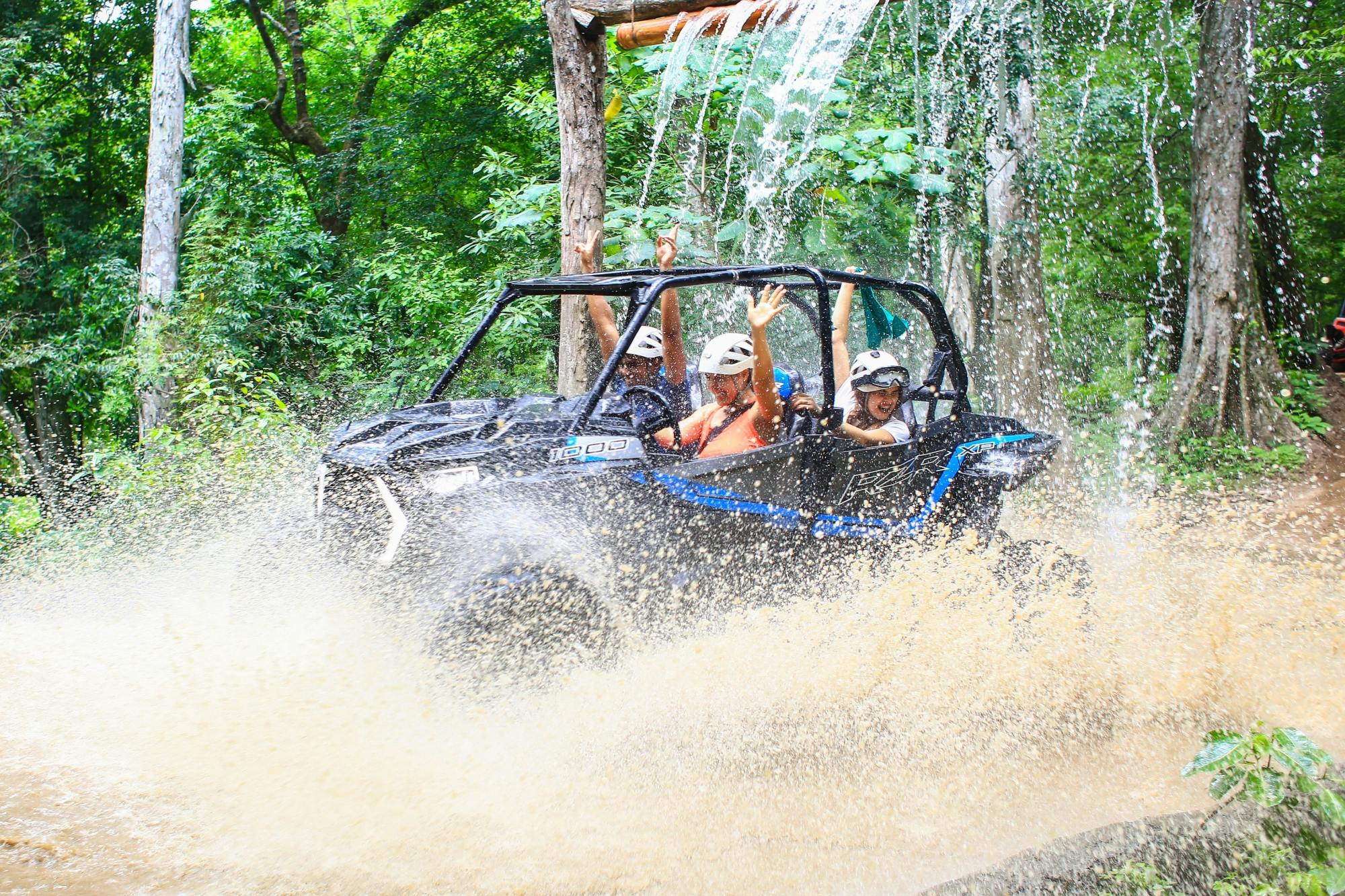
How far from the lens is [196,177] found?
12.1m

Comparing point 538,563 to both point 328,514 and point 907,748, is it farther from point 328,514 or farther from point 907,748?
point 907,748

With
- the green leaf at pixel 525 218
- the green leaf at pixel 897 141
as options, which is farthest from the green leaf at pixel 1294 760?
the green leaf at pixel 525 218

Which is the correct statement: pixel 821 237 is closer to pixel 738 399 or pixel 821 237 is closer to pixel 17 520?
pixel 738 399

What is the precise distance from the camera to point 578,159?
735 centimetres

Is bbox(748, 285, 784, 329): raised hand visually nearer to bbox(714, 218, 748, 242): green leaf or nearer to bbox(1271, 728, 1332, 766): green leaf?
bbox(1271, 728, 1332, 766): green leaf

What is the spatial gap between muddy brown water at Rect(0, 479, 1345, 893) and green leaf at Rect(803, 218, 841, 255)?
323 cm

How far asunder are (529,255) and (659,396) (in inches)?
252

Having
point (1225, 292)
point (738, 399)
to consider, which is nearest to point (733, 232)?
point (738, 399)

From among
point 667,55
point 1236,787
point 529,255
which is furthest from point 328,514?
point 529,255

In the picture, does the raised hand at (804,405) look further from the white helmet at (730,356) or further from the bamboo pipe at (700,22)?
the bamboo pipe at (700,22)

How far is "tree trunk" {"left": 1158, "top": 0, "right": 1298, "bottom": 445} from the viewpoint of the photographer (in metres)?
9.68

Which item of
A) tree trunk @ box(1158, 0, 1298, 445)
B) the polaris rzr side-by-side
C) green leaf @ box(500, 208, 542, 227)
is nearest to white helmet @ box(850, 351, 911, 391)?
the polaris rzr side-by-side

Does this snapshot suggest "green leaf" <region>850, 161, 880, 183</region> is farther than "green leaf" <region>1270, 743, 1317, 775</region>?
Yes

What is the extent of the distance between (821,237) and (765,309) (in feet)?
11.0
